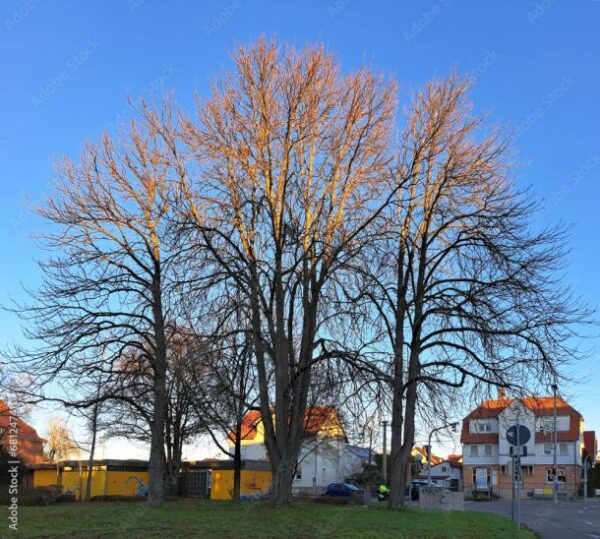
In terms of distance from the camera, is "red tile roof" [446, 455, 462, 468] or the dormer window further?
"red tile roof" [446, 455, 462, 468]

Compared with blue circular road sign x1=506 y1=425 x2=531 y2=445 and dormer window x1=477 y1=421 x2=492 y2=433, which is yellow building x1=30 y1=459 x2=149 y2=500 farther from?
blue circular road sign x1=506 y1=425 x2=531 y2=445

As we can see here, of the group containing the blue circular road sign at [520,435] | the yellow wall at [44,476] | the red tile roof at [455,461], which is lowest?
the red tile roof at [455,461]

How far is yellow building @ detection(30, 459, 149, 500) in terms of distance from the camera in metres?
52.5

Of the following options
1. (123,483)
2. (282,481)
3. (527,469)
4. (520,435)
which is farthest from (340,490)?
(520,435)

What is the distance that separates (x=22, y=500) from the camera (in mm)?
26250

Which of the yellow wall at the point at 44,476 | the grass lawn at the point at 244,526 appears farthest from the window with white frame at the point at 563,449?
the grass lawn at the point at 244,526

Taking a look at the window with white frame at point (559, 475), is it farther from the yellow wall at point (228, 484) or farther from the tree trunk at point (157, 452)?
the tree trunk at point (157, 452)

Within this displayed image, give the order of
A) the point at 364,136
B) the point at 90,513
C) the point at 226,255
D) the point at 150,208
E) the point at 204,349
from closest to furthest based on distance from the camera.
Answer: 1. the point at 90,513
2. the point at 204,349
3. the point at 226,255
4. the point at 364,136
5. the point at 150,208

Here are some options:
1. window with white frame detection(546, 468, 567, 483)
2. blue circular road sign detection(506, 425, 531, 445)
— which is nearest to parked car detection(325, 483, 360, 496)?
window with white frame detection(546, 468, 567, 483)

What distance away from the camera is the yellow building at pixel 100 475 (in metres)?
52.5

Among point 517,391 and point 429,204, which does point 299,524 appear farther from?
point 429,204

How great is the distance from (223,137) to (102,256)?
19.5 ft

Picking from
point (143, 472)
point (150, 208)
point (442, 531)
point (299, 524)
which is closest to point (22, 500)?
point (150, 208)

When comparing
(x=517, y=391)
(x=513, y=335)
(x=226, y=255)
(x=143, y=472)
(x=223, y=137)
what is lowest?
(x=143, y=472)
